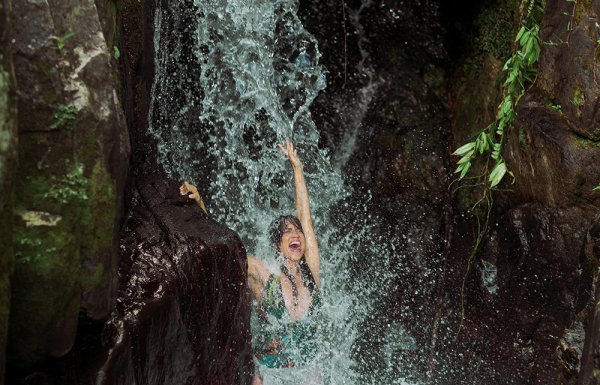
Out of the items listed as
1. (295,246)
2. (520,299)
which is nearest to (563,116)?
(520,299)

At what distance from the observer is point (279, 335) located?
4711 mm

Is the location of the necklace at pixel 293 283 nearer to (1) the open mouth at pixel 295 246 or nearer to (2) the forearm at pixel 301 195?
(1) the open mouth at pixel 295 246

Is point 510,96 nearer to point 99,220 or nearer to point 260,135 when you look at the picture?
point 260,135

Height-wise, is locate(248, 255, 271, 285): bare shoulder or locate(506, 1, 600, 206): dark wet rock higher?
locate(506, 1, 600, 206): dark wet rock

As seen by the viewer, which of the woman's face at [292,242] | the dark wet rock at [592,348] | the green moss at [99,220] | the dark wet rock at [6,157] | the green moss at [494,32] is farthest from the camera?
the green moss at [494,32]

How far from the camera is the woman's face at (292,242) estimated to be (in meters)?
4.86

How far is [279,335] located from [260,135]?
2335 millimetres

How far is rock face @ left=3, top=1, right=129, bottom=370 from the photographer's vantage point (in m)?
2.41

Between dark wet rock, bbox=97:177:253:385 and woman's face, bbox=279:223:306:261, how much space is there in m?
0.76

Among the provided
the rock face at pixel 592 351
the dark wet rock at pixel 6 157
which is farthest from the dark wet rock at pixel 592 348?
the dark wet rock at pixel 6 157

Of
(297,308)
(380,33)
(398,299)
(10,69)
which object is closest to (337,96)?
(380,33)

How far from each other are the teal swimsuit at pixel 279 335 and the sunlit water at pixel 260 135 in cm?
78

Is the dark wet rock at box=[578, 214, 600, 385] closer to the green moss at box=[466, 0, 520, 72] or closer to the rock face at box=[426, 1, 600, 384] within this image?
the rock face at box=[426, 1, 600, 384]

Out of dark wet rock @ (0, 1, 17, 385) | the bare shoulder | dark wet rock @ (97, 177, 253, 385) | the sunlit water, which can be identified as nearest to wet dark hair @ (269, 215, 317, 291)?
the bare shoulder
